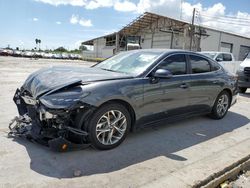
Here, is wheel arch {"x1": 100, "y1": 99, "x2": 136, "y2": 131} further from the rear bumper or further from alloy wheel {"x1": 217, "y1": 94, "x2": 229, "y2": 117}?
the rear bumper

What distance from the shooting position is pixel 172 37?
35.5m

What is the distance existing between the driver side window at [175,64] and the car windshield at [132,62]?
0.19 metres

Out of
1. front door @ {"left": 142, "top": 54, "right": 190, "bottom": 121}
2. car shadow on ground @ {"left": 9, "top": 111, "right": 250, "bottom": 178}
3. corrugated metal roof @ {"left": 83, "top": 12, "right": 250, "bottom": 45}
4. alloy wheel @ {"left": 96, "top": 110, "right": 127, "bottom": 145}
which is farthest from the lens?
corrugated metal roof @ {"left": 83, "top": 12, "right": 250, "bottom": 45}

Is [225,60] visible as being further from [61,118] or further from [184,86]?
[61,118]

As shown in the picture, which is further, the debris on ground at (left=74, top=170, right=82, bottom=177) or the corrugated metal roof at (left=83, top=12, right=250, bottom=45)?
the corrugated metal roof at (left=83, top=12, right=250, bottom=45)

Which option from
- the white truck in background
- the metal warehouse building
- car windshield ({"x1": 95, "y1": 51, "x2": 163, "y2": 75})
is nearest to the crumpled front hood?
car windshield ({"x1": 95, "y1": 51, "x2": 163, "y2": 75})

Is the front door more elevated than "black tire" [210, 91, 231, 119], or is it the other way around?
the front door

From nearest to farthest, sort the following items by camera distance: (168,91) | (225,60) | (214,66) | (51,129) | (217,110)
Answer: (51,129), (168,91), (214,66), (217,110), (225,60)

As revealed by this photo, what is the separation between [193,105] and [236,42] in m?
32.1

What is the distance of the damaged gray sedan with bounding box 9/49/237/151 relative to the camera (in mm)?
3467

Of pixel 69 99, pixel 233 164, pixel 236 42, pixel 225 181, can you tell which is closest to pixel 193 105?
pixel 233 164

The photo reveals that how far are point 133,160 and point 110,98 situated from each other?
3.11 feet

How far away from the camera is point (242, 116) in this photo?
263 inches

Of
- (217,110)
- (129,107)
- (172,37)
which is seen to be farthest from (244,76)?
(172,37)
